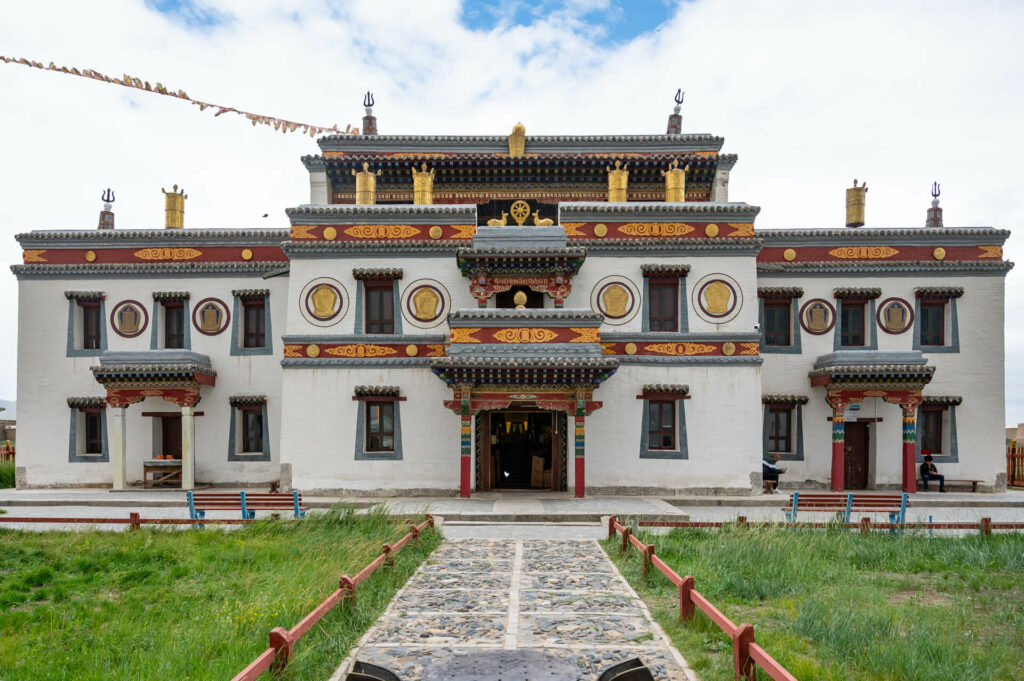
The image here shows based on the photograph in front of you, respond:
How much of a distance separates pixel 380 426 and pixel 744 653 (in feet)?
53.1

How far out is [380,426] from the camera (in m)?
21.5

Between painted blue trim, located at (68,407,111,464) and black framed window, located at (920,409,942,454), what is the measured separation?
1045 inches

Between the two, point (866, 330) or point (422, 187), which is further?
point (866, 330)

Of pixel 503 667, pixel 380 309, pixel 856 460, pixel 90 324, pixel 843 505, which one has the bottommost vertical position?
pixel 856 460

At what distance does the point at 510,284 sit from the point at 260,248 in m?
8.92

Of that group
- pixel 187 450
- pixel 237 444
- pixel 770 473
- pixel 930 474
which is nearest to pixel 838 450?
pixel 770 473

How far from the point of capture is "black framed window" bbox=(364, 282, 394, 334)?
22109 millimetres

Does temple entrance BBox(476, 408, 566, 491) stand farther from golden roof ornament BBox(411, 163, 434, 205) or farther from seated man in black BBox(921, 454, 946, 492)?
seated man in black BBox(921, 454, 946, 492)

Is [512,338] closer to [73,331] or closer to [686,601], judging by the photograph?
[686,601]

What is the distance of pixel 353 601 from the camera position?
8680 millimetres

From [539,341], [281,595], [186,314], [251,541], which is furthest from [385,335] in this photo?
[281,595]

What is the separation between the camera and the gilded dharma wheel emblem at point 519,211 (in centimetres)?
2514

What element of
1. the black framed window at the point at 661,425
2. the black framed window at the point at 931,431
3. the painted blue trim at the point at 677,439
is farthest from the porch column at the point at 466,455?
the black framed window at the point at 931,431

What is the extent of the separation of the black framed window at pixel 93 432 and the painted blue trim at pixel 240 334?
4.99 m
